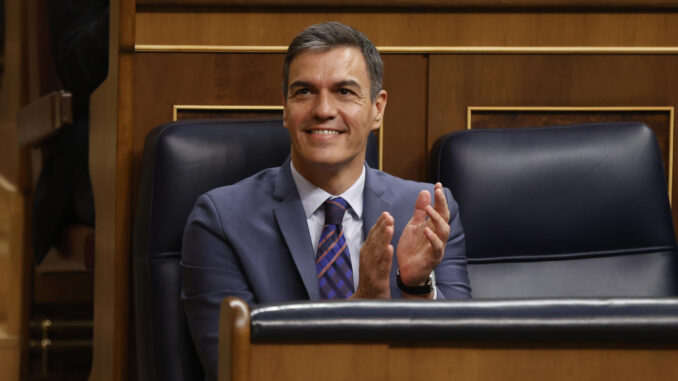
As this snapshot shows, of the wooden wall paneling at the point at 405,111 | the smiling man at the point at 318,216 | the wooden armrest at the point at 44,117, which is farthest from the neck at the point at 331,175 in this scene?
the wooden armrest at the point at 44,117

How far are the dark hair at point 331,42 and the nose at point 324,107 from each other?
54mm

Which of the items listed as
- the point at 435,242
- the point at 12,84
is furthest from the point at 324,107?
the point at 12,84

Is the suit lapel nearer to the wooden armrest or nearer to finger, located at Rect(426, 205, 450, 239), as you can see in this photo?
finger, located at Rect(426, 205, 450, 239)

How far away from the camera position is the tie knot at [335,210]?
920 mm

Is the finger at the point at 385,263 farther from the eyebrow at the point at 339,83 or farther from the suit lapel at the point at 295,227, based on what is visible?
the eyebrow at the point at 339,83

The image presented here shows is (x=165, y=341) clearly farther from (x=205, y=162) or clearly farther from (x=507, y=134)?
(x=507, y=134)

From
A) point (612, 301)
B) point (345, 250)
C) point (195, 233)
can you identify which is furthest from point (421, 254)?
point (612, 301)

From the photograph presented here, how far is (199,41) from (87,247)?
1.24ft

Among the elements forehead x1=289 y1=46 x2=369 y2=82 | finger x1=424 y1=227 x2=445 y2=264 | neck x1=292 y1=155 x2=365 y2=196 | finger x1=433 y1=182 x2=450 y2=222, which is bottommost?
finger x1=424 y1=227 x2=445 y2=264

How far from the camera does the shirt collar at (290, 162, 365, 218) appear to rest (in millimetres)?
935

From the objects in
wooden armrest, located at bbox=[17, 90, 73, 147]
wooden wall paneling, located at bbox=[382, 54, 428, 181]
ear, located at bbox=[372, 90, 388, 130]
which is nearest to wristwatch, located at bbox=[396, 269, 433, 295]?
ear, located at bbox=[372, 90, 388, 130]

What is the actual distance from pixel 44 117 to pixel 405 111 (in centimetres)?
64

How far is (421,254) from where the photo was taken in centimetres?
82

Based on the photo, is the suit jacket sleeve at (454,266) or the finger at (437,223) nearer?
the finger at (437,223)
